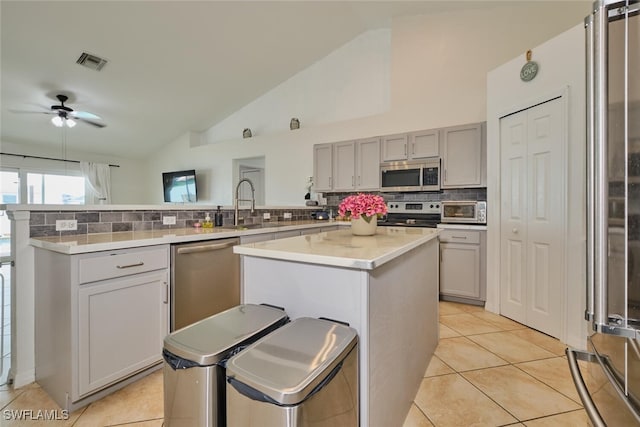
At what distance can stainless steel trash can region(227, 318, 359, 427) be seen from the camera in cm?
70

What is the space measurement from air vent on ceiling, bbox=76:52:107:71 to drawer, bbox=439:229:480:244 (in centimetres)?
486

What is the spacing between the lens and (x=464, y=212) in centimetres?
326

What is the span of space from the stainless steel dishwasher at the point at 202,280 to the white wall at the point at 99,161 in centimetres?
611

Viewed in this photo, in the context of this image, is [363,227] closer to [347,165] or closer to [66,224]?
[66,224]

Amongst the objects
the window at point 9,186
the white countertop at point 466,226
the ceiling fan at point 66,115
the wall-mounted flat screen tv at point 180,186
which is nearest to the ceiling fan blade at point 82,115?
the ceiling fan at point 66,115

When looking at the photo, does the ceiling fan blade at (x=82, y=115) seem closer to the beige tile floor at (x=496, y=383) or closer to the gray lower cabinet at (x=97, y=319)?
the gray lower cabinet at (x=97, y=319)

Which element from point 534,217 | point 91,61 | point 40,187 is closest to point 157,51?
point 91,61

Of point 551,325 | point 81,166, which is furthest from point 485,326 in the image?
point 81,166

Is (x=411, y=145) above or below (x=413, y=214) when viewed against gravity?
above

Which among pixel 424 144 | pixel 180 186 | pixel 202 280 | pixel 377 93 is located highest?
pixel 377 93

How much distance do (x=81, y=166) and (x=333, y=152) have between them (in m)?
5.83

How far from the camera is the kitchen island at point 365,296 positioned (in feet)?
3.47

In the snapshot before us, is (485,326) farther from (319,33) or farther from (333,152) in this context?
(319,33)

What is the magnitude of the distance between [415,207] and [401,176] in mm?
505
